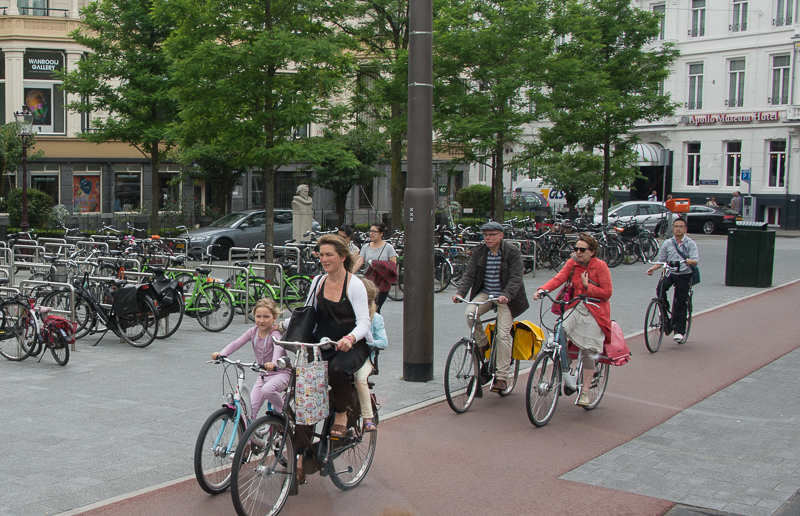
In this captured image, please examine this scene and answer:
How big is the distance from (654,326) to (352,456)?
255 inches

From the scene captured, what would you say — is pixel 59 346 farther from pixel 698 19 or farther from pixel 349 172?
pixel 698 19

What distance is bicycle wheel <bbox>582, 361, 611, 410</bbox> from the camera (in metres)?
7.97

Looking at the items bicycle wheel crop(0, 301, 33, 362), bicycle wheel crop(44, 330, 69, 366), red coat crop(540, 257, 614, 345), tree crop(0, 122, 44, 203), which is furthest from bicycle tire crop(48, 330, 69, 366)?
tree crop(0, 122, 44, 203)

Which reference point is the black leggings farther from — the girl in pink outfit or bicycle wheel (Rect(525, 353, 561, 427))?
bicycle wheel (Rect(525, 353, 561, 427))

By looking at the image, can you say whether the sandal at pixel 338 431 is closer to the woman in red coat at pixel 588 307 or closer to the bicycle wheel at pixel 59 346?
the woman in red coat at pixel 588 307

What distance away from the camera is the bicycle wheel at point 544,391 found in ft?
23.5

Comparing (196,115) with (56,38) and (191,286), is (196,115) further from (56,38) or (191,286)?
(56,38)

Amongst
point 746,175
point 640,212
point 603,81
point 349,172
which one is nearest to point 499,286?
point 603,81

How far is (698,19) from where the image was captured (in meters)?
45.3

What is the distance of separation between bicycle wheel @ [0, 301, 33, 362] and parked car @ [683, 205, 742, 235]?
1293 inches

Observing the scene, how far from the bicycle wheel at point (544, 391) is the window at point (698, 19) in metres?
42.9

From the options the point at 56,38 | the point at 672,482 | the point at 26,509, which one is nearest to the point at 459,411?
the point at 672,482

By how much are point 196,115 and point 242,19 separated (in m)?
2.19

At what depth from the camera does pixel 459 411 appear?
25.1 feet
